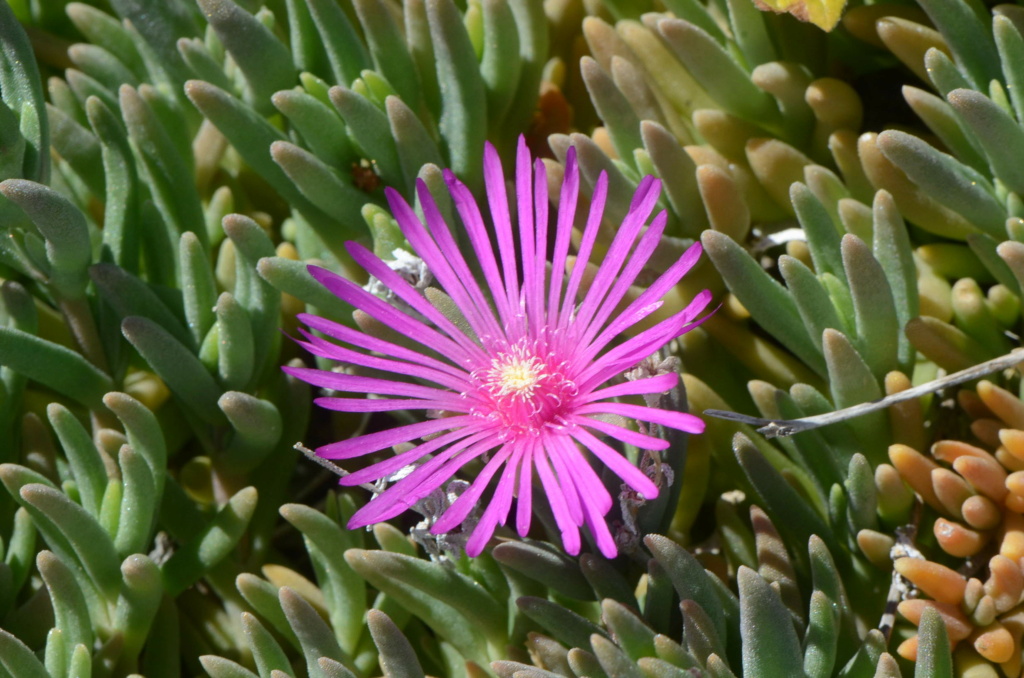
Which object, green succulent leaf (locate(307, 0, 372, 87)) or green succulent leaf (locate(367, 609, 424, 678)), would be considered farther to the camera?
green succulent leaf (locate(307, 0, 372, 87))

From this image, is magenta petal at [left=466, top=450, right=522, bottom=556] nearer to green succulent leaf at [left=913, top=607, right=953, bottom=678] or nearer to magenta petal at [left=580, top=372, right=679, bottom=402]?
magenta petal at [left=580, top=372, right=679, bottom=402]

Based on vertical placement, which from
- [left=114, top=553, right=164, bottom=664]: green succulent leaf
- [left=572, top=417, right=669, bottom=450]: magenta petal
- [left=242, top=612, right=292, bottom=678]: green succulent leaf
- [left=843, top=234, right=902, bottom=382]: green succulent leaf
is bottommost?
[left=242, top=612, right=292, bottom=678]: green succulent leaf

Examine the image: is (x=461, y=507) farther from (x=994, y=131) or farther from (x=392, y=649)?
(x=994, y=131)

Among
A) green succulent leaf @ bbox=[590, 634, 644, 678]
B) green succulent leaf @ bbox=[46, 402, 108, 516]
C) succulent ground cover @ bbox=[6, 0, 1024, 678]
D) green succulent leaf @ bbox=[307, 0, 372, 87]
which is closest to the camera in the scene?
green succulent leaf @ bbox=[590, 634, 644, 678]

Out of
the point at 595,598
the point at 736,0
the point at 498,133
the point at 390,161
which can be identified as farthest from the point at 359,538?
the point at 736,0

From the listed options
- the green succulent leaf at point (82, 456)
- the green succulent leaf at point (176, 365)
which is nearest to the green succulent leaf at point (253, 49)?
the green succulent leaf at point (176, 365)

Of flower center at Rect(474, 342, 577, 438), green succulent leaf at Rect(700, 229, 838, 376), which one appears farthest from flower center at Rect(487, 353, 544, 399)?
green succulent leaf at Rect(700, 229, 838, 376)

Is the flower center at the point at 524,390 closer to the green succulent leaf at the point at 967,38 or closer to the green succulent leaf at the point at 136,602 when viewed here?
the green succulent leaf at the point at 136,602

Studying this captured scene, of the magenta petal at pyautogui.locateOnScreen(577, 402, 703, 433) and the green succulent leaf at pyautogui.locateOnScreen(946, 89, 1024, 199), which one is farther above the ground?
the green succulent leaf at pyautogui.locateOnScreen(946, 89, 1024, 199)
